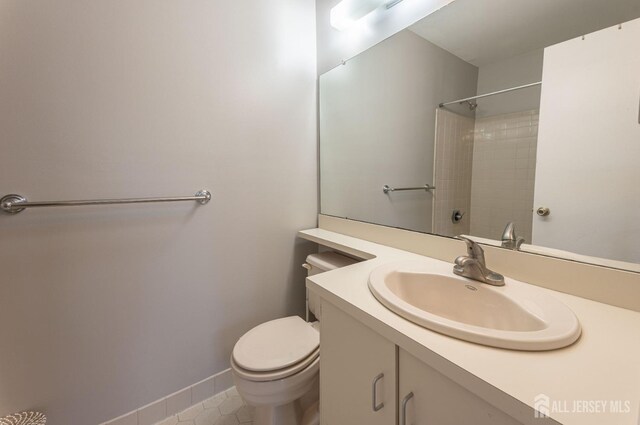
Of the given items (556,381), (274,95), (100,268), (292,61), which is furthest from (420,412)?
(292,61)

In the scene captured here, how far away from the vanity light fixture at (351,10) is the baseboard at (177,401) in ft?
6.59

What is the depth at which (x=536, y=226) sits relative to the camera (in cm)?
85

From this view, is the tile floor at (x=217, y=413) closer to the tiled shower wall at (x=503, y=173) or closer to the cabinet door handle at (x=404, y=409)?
the cabinet door handle at (x=404, y=409)

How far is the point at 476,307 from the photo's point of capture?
0.78 metres

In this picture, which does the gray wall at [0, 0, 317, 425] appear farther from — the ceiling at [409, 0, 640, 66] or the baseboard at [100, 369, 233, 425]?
the ceiling at [409, 0, 640, 66]

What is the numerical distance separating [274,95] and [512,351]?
1.46 meters

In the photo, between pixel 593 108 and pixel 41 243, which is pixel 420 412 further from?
pixel 41 243

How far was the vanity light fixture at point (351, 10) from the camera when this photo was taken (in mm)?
1269

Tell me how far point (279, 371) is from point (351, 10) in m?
1.73

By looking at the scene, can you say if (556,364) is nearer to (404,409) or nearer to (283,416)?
(404,409)

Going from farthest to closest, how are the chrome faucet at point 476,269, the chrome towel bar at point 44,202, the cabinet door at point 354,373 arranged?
the chrome towel bar at point 44,202 < the chrome faucet at point 476,269 < the cabinet door at point 354,373

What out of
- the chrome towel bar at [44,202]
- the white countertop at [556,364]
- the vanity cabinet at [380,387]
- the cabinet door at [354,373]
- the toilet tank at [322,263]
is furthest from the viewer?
the toilet tank at [322,263]

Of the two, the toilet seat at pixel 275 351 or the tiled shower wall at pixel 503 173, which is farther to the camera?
the toilet seat at pixel 275 351

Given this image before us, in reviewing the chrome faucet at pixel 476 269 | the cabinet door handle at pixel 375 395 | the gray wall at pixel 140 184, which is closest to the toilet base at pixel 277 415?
the gray wall at pixel 140 184
